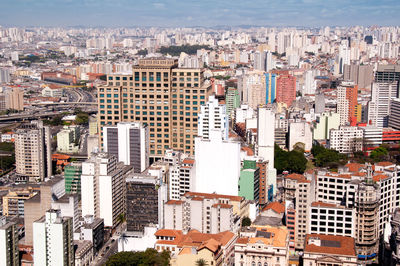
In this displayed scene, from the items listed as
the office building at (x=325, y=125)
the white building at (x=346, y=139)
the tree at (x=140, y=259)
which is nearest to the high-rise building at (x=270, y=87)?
the office building at (x=325, y=125)

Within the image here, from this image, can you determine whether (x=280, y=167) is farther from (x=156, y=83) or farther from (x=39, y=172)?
(x=39, y=172)

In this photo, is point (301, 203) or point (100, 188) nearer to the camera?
point (301, 203)

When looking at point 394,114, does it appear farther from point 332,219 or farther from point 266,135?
point 332,219

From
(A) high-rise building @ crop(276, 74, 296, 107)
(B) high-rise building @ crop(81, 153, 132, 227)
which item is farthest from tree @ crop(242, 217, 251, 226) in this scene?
(A) high-rise building @ crop(276, 74, 296, 107)

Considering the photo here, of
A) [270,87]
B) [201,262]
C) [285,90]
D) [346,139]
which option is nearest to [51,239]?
[201,262]

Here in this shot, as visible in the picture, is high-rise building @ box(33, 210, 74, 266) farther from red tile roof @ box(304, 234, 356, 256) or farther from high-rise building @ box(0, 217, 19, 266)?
red tile roof @ box(304, 234, 356, 256)

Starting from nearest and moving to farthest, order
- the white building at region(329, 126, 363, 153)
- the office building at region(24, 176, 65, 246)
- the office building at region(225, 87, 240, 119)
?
the office building at region(24, 176, 65, 246) < the white building at region(329, 126, 363, 153) < the office building at region(225, 87, 240, 119)

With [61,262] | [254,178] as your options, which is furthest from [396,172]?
[61,262]
